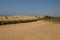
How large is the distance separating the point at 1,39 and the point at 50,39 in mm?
3550

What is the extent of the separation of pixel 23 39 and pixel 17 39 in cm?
43

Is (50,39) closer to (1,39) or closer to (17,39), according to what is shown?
(17,39)

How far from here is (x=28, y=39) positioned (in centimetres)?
896

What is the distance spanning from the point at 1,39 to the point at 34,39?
2363 mm

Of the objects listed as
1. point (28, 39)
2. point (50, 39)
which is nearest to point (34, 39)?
point (28, 39)

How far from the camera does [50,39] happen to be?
9.10 metres

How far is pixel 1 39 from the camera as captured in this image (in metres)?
8.84

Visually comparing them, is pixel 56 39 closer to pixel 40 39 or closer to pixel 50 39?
pixel 50 39

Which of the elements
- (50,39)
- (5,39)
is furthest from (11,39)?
(50,39)

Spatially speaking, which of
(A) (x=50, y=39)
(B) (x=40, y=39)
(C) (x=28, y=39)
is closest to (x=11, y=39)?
(C) (x=28, y=39)

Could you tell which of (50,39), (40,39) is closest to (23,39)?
(40,39)

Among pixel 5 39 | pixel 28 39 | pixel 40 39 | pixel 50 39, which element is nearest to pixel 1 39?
pixel 5 39

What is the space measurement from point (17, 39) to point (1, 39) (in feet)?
3.73

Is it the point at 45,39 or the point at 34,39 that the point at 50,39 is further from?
the point at 34,39
